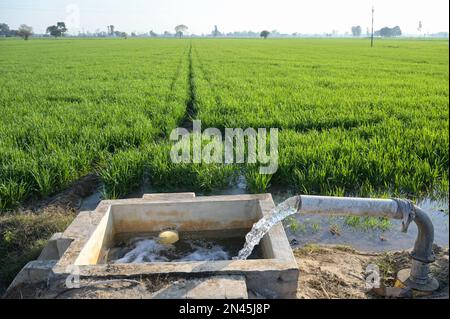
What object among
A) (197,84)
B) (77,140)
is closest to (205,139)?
(77,140)

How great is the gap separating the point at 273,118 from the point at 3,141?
3.92 metres

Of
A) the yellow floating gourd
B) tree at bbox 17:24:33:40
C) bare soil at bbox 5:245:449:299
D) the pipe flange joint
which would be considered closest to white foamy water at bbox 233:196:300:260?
bare soil at bbox 5:245:449:299

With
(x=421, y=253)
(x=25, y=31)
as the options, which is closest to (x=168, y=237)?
(x=421, y=253)

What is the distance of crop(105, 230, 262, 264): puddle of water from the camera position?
3.10 metres

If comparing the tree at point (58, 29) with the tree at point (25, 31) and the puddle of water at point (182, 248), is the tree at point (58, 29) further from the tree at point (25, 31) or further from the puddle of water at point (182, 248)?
the puddle of water at point (182, 248)

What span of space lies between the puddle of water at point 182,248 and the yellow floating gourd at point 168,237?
40mm

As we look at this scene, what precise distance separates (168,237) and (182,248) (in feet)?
0.51

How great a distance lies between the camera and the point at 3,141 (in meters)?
5.65

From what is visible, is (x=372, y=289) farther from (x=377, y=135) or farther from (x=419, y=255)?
(x=377, y=135)

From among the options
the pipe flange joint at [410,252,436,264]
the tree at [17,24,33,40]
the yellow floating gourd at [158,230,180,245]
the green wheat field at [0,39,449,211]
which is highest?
the tree at [17,24,33,40]

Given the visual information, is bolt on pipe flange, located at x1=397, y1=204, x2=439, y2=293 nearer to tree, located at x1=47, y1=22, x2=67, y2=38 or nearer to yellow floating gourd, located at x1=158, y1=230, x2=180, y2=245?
yellow floating gourd, located at x1=158, y1=230, x2=180, y2=245

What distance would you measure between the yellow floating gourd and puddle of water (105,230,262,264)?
40mm

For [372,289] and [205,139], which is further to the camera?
[205,139]

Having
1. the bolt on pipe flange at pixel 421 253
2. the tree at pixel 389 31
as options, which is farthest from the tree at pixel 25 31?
the tree at pixel 389 31
